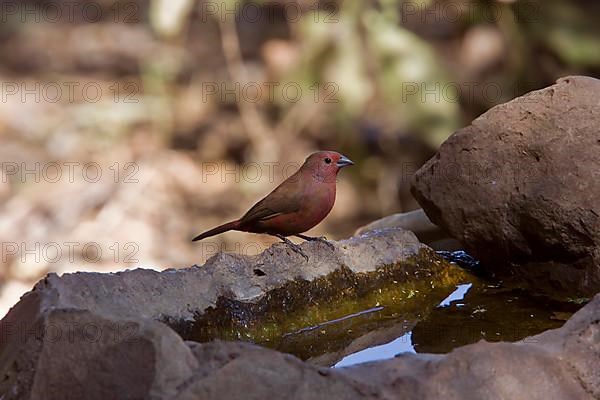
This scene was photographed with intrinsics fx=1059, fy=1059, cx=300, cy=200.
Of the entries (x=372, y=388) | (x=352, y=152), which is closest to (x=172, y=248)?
(x=352, y=152)

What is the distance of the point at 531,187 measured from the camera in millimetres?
3934

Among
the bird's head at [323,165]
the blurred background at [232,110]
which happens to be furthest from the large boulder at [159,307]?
the blurred background at [232,110]

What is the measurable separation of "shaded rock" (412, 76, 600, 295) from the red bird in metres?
0.37

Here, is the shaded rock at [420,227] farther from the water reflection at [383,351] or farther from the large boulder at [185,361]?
the large boulder at [185,361]

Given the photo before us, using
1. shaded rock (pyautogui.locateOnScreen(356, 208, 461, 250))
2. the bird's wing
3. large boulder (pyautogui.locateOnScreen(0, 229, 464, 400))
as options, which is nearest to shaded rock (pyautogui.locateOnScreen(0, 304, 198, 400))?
large boulder (pyautogui.locateOnScreen(0, 229, 464, 400))

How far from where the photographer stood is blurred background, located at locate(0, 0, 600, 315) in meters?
8.09

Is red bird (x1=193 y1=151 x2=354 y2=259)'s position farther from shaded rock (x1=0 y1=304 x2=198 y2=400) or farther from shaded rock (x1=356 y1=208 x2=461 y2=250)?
shaded rock (x1=0 y1=304 x2=198 y2=400)

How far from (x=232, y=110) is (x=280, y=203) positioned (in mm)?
6448

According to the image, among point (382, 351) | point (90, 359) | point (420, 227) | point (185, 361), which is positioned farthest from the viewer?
point (420, 227)

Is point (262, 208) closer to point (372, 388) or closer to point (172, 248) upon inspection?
point (372, 388)

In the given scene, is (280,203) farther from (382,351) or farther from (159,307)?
(159,307)

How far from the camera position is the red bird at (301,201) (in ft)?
14.0

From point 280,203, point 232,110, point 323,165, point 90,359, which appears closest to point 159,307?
point 90,359

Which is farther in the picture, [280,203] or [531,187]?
[280,203]
